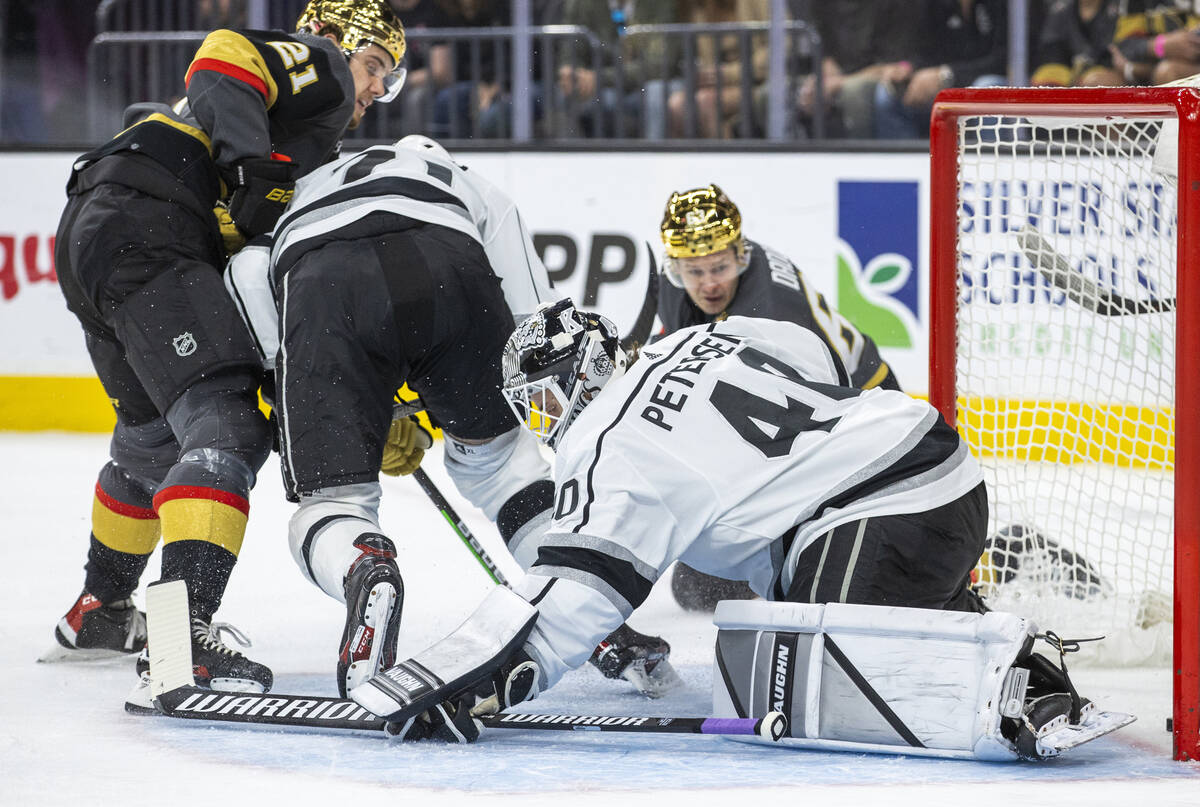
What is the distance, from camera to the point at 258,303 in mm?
2600

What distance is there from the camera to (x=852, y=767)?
203cm

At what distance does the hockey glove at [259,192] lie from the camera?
2.67 meters

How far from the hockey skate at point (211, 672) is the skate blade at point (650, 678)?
0.58 meters

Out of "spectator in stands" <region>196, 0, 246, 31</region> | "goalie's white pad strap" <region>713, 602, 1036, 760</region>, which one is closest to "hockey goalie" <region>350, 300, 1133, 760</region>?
"goalie's white pad strap" <region>713, 602, 1036, 760</region>

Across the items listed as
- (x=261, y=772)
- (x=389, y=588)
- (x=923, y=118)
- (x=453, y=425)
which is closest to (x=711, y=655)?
(x=453, y=425)

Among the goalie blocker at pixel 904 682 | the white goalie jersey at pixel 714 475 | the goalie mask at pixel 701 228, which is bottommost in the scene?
the goalie blocker at pixel 904 682

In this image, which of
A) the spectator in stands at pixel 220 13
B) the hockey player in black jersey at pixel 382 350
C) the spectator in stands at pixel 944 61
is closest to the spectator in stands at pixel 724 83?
the spectator in stands at pixel 944 61

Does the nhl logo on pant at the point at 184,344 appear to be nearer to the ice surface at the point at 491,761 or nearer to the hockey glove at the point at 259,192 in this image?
the hockey glove at the point at 259,192

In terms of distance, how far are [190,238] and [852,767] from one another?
140 centimetres

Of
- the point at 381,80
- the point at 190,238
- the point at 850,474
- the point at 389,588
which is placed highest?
the point at 381,80

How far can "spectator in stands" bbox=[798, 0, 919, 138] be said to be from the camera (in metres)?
5.50

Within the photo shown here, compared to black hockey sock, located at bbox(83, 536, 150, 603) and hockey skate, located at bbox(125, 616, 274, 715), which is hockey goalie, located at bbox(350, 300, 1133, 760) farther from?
black hockey sock, located at bbox(83, 536, 150, 603)

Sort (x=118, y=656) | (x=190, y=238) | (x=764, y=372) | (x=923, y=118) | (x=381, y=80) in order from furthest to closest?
(x=923, y=118) < (x=381, y=80) < (x=118, y=656) < (x=190, y=238) < (x=764, y=372)

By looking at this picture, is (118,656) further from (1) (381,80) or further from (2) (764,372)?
(2) (764,372)
